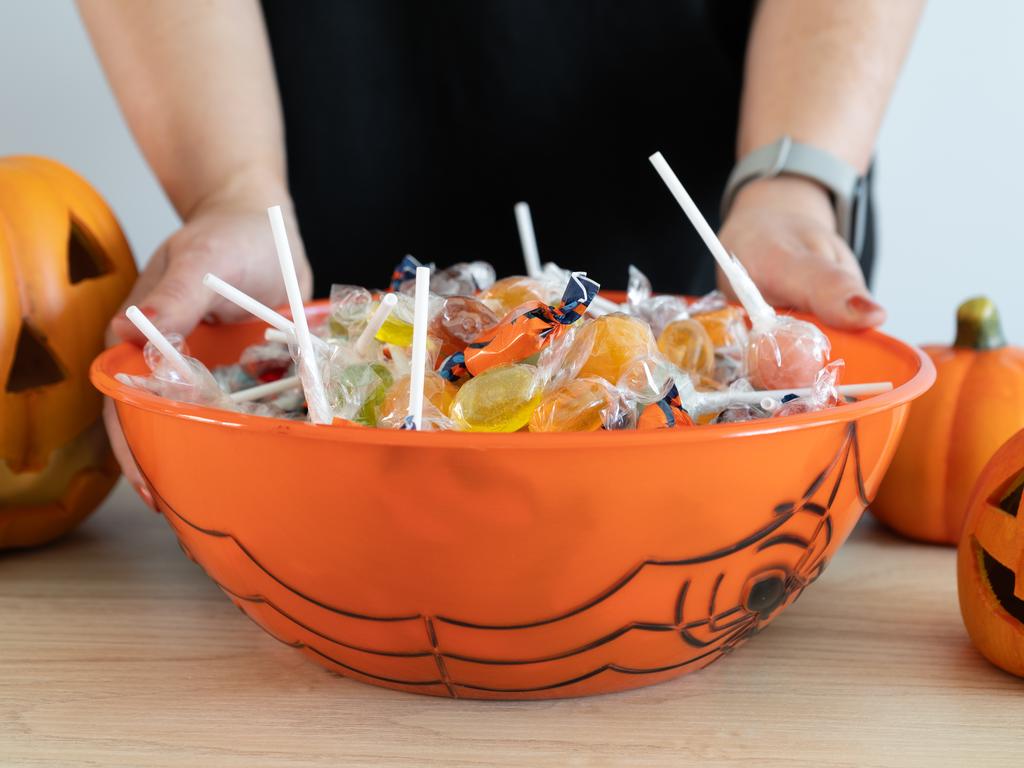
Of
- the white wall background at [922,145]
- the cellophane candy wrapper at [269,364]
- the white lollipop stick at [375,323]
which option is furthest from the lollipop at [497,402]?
the white wall background at [922,145]

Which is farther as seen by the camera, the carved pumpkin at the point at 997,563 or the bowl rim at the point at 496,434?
the carved pumpkin at the point at 997,563

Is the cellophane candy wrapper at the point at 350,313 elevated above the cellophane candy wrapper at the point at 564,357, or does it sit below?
below

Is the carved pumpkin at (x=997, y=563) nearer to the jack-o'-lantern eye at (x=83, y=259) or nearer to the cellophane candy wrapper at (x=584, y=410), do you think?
the cellophane candy wrapper at (x=584, y=410)

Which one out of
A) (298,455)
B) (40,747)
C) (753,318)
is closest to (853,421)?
(753,318)

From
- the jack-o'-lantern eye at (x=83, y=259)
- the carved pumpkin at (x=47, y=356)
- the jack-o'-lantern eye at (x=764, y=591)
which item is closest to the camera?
the jack-o'-lantern eye at (x=764, y=591)

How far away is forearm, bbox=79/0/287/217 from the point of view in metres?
1.46

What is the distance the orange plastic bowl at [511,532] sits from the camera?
653 millimetres

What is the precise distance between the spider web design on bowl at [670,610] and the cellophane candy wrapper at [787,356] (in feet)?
0.48

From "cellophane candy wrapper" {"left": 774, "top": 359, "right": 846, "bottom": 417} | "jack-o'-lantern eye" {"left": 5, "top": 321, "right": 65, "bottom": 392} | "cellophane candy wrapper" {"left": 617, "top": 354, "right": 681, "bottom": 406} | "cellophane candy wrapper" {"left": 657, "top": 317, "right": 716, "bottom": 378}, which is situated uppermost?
"cellophane candy wrapper" {"left": 617, "top": 354, "right": 681, "bottom": 406}

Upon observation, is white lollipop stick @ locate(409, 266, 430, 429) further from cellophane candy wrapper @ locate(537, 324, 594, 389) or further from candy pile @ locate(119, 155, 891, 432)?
cellophane candy wrapper @ locate(537, 324, 594, 389)

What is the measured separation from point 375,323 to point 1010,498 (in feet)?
1.80

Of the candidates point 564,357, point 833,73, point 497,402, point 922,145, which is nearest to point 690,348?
point 564,357

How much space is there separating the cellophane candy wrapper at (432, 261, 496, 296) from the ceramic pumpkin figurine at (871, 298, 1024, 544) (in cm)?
50

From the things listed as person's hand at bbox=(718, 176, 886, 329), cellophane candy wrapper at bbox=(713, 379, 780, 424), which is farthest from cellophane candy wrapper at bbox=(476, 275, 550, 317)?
person's hand at bbox=(718, 176, 886, 329)
